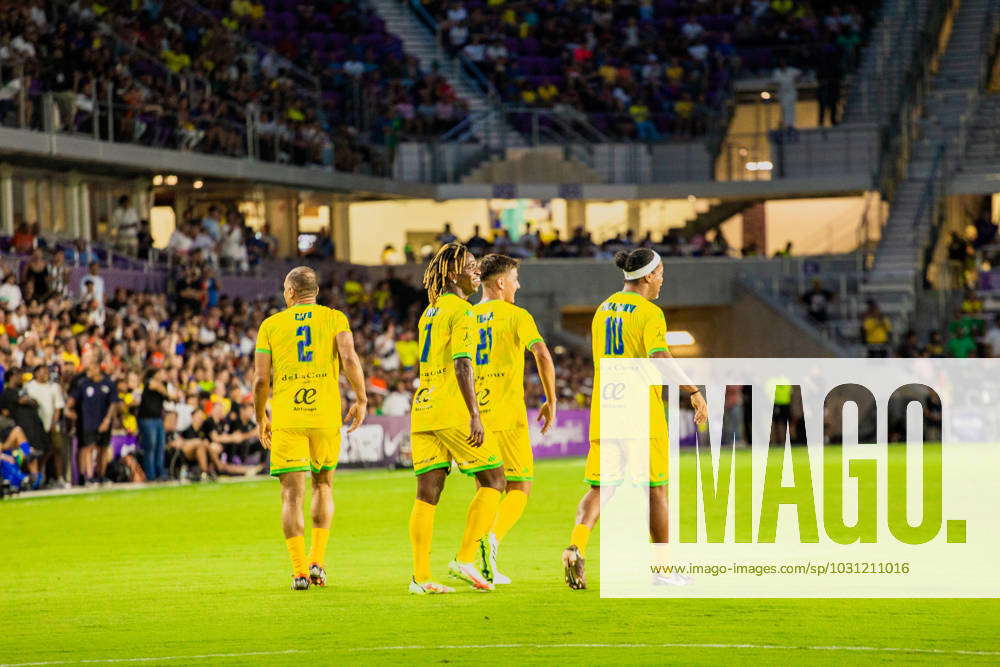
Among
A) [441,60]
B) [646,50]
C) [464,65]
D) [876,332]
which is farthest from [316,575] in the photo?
[646,50]

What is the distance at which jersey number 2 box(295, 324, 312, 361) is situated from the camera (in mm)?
10719

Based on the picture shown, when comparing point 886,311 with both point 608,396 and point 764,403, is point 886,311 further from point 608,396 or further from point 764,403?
point 608,396

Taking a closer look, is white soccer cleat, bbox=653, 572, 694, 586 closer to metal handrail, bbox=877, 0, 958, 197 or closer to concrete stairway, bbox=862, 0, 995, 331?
concrete stairway, bbox=862, 0, 995, 331

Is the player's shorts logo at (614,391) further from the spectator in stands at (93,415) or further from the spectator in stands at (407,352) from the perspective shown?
the spectator in stands at (407,352)

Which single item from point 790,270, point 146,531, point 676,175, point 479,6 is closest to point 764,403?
point 146,531

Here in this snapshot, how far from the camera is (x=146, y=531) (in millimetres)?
16391

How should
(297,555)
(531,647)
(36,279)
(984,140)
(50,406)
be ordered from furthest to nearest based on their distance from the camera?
1. (984,140)
2. (36,279)
3. (50,406)
4. (297,555)
5. (531,647)

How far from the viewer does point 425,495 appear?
1013 cm

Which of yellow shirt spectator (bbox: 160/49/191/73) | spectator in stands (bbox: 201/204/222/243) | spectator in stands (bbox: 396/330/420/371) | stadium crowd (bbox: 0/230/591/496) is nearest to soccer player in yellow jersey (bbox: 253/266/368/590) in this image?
stadium crowd (bbox: 0/230/591/496)

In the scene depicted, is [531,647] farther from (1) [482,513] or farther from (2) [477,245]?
(2) [477,245]

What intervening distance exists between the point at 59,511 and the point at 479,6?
93.9 ft

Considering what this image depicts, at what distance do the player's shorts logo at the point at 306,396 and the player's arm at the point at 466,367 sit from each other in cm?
108

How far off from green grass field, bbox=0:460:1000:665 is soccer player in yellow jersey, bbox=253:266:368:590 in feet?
1.57

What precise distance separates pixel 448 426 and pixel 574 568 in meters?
1.16
